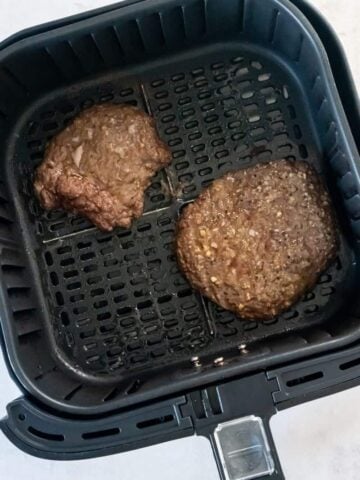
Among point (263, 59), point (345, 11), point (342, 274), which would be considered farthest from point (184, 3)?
point (342, 274)

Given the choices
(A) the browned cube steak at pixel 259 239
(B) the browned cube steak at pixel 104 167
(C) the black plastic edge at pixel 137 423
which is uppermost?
(B) the browned cube steak at pixel 104 167

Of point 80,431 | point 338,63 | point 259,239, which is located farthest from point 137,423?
point 338,63

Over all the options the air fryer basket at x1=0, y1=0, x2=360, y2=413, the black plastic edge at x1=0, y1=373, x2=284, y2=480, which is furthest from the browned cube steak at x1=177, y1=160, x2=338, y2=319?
the black plastic edge at x1=0, y1=373, x2=284, y2=480

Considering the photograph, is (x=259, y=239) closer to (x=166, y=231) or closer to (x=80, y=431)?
(x=166, y=231)

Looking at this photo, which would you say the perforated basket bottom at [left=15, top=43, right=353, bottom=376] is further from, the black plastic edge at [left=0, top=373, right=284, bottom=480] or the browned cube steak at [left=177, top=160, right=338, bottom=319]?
the black plastic edge at [left=0, top=373, right=284, bottom=480]

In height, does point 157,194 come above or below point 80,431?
above

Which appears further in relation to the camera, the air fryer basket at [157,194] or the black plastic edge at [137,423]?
the air fryer basket at [157,194]

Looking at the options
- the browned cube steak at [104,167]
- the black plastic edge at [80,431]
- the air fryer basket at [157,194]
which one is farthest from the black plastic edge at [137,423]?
the browned cube steak at [104,167]

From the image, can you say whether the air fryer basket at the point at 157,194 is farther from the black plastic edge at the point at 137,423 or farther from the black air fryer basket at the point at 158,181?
the black plastic edge at the point at 137,423
